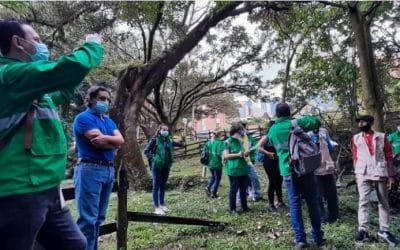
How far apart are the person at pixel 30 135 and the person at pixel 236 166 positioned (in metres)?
5.08

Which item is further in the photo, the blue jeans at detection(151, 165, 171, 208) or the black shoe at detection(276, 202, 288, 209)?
the black shoe at detection(276, 202, 288, 209)

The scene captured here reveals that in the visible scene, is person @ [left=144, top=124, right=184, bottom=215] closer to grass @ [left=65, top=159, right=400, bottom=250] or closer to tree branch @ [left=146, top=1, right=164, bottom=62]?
grass @ [left=65, top=159, right=400, bottom=250]

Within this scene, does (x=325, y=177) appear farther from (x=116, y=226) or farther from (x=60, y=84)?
(x=60, y=84)

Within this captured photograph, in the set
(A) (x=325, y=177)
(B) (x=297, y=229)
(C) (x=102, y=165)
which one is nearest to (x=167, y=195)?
(A) (x=325, y=177)

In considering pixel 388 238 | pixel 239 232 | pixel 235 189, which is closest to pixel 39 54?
pixel 239 232

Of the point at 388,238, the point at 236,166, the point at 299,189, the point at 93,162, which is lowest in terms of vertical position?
the point at 388,238

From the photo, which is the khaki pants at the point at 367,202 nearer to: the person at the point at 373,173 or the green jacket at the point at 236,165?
the person at the point at 373,173

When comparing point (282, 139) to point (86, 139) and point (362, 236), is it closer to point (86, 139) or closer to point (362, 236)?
point (362, 236)

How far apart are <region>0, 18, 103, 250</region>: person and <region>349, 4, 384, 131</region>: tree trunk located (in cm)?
588

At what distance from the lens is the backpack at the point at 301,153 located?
15.5ft

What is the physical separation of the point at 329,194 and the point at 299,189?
1.72 metres

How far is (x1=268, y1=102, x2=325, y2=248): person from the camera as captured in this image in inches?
189

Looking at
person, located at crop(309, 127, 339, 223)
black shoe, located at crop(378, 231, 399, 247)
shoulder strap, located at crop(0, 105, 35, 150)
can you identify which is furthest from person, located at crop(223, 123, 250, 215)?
shoulder strap, located at crop(0, 105, 35, 150)

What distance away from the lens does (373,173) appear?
210 inches
